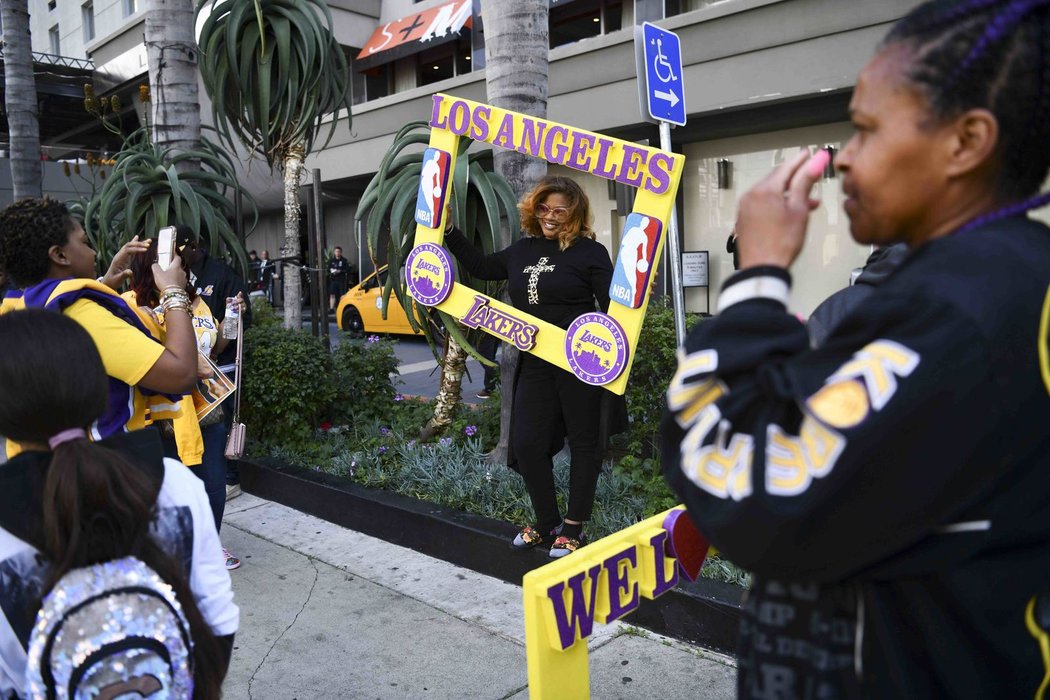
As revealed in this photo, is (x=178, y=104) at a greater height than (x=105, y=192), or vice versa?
(x=178, y=104)

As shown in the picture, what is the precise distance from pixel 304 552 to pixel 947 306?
14.5 feet

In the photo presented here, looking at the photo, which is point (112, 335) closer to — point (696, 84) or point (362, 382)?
point (362, 382)

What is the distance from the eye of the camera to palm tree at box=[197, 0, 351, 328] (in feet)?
21.2

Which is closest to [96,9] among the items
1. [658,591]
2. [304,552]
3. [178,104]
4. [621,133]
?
[621,133]

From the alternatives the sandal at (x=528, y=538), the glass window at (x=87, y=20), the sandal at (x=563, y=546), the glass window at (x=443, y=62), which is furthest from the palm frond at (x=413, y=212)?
the glass window at (x=87, y=20)

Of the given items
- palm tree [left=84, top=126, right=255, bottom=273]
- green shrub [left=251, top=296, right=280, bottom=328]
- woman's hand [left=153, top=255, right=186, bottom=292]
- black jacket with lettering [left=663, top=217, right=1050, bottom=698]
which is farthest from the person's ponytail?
green shrub [left=251, top=296, right=280, bottom=328]

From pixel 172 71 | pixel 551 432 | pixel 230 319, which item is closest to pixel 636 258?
pixel 551 432

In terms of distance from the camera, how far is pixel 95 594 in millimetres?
1426

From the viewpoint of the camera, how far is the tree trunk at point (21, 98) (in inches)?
378

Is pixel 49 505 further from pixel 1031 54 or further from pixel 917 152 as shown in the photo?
pixel 1031 54

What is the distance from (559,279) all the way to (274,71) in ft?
12.8

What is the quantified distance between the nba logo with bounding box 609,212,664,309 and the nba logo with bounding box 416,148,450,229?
3.46 ft

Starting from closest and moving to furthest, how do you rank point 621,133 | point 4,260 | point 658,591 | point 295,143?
point 658,591
point 4,260
point 295,143
point 621,133

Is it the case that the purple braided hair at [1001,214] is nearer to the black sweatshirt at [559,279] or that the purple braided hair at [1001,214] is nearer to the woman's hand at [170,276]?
the woman's hand at [170,276]
